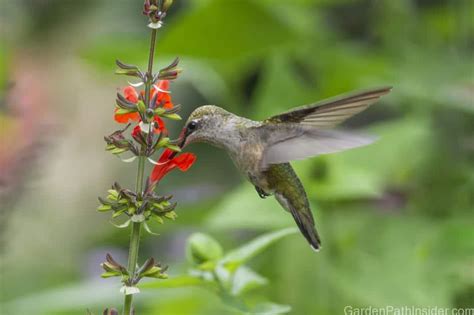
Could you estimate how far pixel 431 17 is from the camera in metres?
3.57

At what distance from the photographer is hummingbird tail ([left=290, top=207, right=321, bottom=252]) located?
164cm

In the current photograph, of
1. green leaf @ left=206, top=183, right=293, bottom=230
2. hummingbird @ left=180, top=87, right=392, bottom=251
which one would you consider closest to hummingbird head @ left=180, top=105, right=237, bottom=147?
hummingbird @ left=180, top=87, right=392, bottom=251

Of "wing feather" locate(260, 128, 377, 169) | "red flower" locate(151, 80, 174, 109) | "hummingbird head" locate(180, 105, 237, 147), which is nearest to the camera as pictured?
"red flower" locate(151, 80, 174, 109)

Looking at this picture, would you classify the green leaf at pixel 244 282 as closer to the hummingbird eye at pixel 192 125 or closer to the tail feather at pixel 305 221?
the tail feather at pixel 305 221

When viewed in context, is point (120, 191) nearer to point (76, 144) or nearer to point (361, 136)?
point (361, 136)

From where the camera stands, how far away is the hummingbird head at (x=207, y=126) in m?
1.57

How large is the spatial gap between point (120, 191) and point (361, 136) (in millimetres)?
396

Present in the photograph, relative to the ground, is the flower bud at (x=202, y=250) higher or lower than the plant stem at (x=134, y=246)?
higher

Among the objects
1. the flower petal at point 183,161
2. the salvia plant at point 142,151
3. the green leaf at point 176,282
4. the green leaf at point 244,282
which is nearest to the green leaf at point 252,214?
the green leaf at point 244,282

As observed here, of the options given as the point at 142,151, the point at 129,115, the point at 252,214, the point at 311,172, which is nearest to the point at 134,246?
the point at 142,151

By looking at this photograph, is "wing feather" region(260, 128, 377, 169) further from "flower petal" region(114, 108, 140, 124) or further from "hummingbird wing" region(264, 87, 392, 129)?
"flower petal" region(114, 108, 140, 124)

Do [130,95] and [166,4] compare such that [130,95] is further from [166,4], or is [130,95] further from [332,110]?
[332,110]

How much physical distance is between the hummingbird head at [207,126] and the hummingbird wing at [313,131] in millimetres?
70

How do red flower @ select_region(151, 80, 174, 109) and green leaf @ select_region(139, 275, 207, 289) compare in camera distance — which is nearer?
red flower @ select_region(151, 80, 174, 109)
